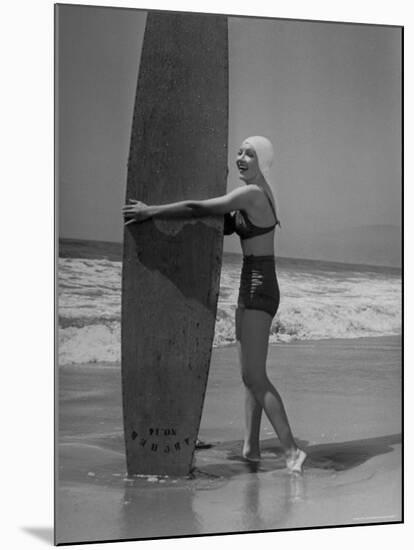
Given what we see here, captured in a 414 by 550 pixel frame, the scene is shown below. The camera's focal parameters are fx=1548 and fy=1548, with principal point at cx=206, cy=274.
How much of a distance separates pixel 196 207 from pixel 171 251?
24 cm

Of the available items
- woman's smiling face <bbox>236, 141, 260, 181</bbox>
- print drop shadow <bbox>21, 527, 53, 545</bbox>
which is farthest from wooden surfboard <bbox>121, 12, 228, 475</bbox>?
print drop shadow <bbox>21, 527, 53, 545</bbox>

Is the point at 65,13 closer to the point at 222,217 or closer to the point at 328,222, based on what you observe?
the point at 222,217

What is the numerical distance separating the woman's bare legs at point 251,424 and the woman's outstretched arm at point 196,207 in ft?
1.69

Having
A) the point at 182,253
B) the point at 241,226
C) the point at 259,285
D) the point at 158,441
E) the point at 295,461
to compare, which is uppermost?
the point at 241,226

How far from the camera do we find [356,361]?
7859 mm

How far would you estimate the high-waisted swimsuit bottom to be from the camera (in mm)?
7570

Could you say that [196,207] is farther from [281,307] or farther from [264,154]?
[281,307]

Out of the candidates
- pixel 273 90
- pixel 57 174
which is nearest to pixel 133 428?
pixel 57 174

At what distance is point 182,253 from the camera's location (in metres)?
7.40

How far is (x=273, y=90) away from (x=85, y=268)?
133 centimetres

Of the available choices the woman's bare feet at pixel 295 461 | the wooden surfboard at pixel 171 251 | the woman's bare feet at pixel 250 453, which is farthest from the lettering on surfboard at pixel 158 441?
the woman's bare feet at pixel 295 461

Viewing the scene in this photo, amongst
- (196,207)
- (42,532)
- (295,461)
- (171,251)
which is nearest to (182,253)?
(171,251)

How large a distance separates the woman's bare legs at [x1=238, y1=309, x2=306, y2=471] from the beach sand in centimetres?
4

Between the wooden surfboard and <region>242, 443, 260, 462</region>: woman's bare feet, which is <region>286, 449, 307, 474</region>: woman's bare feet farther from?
the wooden surfboard
